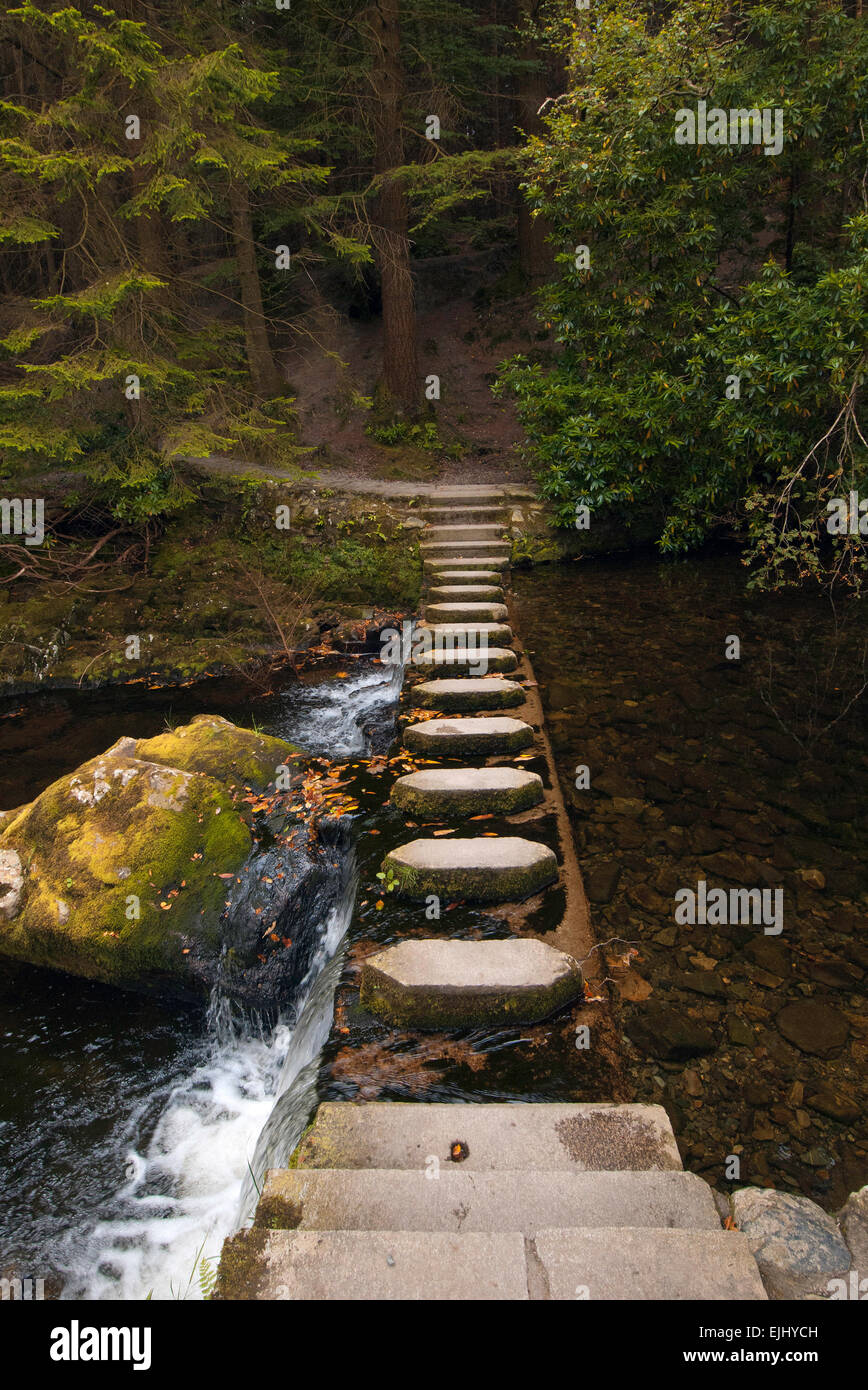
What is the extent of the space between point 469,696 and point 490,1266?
4302mm

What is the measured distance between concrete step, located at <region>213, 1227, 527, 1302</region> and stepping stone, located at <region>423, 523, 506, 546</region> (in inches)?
338

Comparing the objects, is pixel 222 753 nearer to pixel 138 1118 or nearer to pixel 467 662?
pixel 138 1118

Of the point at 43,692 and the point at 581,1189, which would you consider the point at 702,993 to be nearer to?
the point at 581,1189

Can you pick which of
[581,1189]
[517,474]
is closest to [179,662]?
[517,474]

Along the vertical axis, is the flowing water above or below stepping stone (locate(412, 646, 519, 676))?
below

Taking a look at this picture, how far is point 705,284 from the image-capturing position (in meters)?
8.89

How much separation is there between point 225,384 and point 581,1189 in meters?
9.60

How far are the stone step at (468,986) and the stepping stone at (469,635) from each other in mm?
3999

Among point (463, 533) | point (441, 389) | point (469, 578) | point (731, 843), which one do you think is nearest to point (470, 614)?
point (469, 578)

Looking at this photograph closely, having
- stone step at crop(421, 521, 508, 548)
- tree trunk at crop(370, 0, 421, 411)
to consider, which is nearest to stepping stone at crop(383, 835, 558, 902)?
stone step at crop(421, 521, 508, 548)

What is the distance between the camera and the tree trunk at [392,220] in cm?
1188

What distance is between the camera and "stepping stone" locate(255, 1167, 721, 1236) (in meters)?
2.28

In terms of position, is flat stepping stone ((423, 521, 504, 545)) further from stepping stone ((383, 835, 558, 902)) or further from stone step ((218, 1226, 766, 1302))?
stone step ((218, 1226, 766, 1302))

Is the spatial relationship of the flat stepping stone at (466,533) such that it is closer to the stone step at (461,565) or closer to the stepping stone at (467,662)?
the stone step at (461,565)
